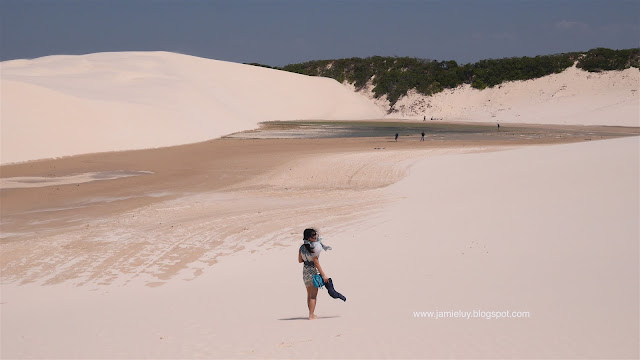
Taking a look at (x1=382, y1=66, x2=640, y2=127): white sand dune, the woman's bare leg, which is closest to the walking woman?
the woman's bare leg

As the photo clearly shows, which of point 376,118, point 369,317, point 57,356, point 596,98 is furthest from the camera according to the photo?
point 376,118

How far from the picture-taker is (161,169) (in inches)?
989

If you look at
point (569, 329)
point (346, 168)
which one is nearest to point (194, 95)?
point (346, 168)

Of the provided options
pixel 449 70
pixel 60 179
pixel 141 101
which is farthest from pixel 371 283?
pixel 449 70

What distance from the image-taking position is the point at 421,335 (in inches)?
257

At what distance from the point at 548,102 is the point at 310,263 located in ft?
218

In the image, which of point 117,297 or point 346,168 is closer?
point 117,297

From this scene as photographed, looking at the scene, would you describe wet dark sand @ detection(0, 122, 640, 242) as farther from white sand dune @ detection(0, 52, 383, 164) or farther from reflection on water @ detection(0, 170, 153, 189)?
white sand dune @ detection(0, 52, 383, 164)

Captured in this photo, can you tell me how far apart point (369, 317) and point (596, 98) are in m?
65.8

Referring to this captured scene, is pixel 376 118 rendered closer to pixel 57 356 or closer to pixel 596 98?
pixel 596 98

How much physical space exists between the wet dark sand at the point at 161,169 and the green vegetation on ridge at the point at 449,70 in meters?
35.8

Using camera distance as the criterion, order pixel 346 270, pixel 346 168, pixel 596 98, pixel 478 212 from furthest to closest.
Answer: pixel 596 98
pixel 346 168
pixel 478 212
pixel 346 270

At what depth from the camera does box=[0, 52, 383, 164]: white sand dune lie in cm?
3207

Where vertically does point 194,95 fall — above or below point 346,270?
Answer: above
